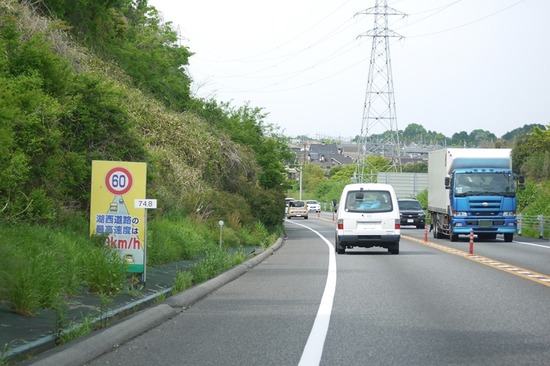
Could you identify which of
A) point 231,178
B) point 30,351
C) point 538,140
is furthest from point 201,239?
point 538,140

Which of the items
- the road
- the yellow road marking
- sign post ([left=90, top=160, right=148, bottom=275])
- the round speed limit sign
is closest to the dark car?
the yellow road marking

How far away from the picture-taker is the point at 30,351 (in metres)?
8.62

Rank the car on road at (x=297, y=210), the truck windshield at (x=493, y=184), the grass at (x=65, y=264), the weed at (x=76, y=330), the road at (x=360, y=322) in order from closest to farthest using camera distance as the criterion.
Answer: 1. the road at (x=360, y=322)
2. the weed at (x=76, y=330)
3. the grass at (x=65, y=264)
4. the truck windshield at (x=493, y=184)
5. the car on road at (x=297, y=210)

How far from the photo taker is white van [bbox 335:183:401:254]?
28.0 meters

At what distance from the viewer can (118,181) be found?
14805mm

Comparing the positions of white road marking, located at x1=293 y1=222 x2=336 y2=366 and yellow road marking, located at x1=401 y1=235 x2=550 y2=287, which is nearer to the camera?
white road marking, located at x1=293 y1=222 x2=336 y2=366

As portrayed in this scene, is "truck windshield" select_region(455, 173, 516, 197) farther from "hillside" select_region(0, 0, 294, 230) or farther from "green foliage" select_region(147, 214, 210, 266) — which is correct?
"green foliage" select_region(147, 214, 210, 266)

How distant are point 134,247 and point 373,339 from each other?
5.76 metres

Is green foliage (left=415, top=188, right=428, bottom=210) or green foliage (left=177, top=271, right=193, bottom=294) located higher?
green foliage (left=415, top=188, right=428, bottom=210)

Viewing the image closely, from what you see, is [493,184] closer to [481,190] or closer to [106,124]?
[481,190]

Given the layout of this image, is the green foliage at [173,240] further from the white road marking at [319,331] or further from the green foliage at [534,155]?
the green foliage at [534,155]

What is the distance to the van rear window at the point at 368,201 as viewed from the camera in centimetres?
2820

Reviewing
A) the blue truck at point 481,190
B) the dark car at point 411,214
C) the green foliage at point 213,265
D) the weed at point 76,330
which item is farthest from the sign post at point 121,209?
the dark car at point 411,214

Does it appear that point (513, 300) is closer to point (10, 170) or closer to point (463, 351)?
point (463, 351)
